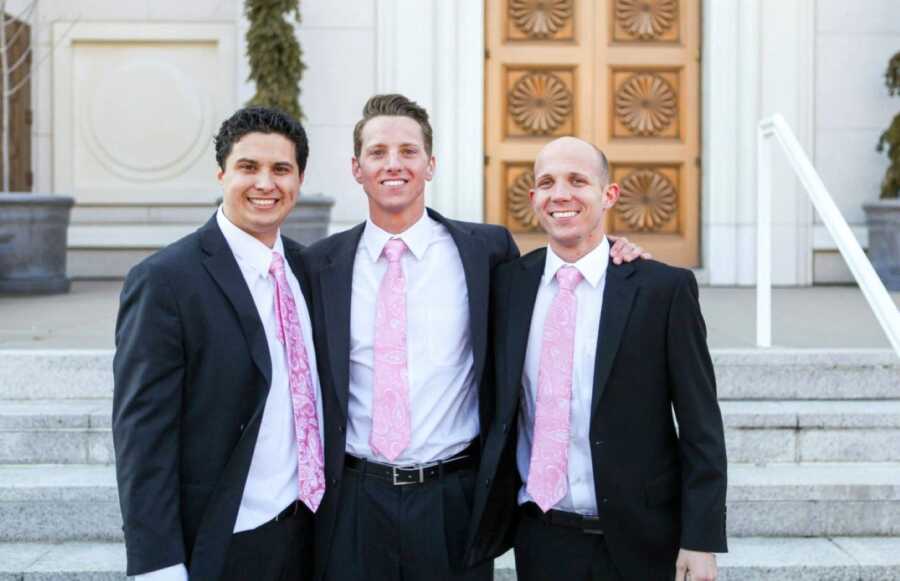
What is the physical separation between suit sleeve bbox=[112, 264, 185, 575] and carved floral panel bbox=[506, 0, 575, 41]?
6325 mm

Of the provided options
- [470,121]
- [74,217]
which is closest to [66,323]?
[74,217]

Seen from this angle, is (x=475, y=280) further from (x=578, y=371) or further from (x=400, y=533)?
(x=400, y=533)

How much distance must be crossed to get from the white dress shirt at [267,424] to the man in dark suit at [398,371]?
14 cm

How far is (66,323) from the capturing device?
577cm

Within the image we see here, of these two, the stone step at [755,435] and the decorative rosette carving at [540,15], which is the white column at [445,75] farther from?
the stone step at [755,435]

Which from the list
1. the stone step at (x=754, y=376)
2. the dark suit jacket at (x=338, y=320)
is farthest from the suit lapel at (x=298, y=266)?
the stone step at (x=754, y=376)

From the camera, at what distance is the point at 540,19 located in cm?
809

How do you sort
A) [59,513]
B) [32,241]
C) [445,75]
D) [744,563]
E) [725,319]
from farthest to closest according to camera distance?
[445,75] < [32,241] < [725,319] < [59,513] < [744,563]

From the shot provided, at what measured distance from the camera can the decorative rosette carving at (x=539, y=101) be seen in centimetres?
812

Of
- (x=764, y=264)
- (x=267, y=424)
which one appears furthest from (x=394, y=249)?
(x=764, y=264)

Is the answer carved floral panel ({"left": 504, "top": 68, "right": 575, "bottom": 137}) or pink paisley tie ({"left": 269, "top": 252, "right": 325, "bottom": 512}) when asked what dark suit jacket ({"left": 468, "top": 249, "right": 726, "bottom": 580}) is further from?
carved floral panel ({"left": 504, "top": 68, "right": 575, "bottom": 137})

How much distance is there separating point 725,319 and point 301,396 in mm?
4010

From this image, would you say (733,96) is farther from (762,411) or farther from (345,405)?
(345,405)

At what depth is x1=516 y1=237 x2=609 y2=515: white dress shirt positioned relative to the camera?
2395 millimetres
